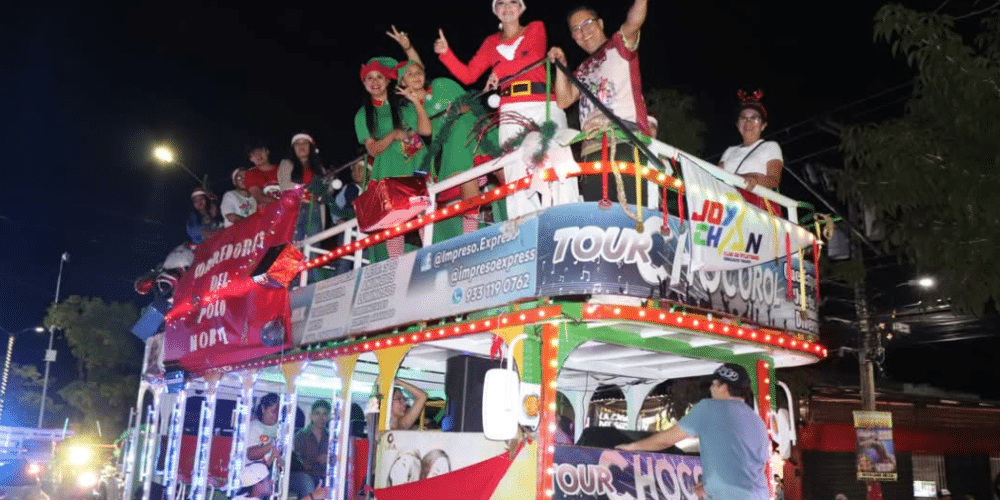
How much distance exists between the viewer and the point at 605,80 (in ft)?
22.2

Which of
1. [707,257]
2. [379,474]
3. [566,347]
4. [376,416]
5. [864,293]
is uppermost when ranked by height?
[864,293]

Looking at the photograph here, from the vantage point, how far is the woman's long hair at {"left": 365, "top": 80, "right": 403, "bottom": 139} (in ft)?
30.2

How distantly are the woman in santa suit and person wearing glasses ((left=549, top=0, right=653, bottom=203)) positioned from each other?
12.1 inches

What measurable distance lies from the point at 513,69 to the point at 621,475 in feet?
13.0

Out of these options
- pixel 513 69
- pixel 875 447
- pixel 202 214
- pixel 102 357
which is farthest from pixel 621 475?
pixel 102 357

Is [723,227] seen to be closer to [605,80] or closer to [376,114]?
[605,80]

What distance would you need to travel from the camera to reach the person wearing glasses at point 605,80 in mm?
6406

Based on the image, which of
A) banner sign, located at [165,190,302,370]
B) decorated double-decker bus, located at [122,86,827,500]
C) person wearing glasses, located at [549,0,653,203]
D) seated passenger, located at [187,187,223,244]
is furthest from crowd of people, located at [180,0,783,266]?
seated passenger, located at [187,187,223,244]

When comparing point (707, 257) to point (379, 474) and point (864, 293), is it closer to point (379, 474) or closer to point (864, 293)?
point (379, 474)

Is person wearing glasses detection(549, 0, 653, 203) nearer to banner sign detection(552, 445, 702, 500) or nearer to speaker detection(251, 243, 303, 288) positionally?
banner sign detection(552, 445, 702, 500)

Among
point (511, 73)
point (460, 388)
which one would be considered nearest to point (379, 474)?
point (460, 388)

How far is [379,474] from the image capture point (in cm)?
721

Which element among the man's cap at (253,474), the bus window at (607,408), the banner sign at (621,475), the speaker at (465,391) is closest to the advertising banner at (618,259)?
the banner sign at (621,475)

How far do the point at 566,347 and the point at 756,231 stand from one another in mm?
2036
